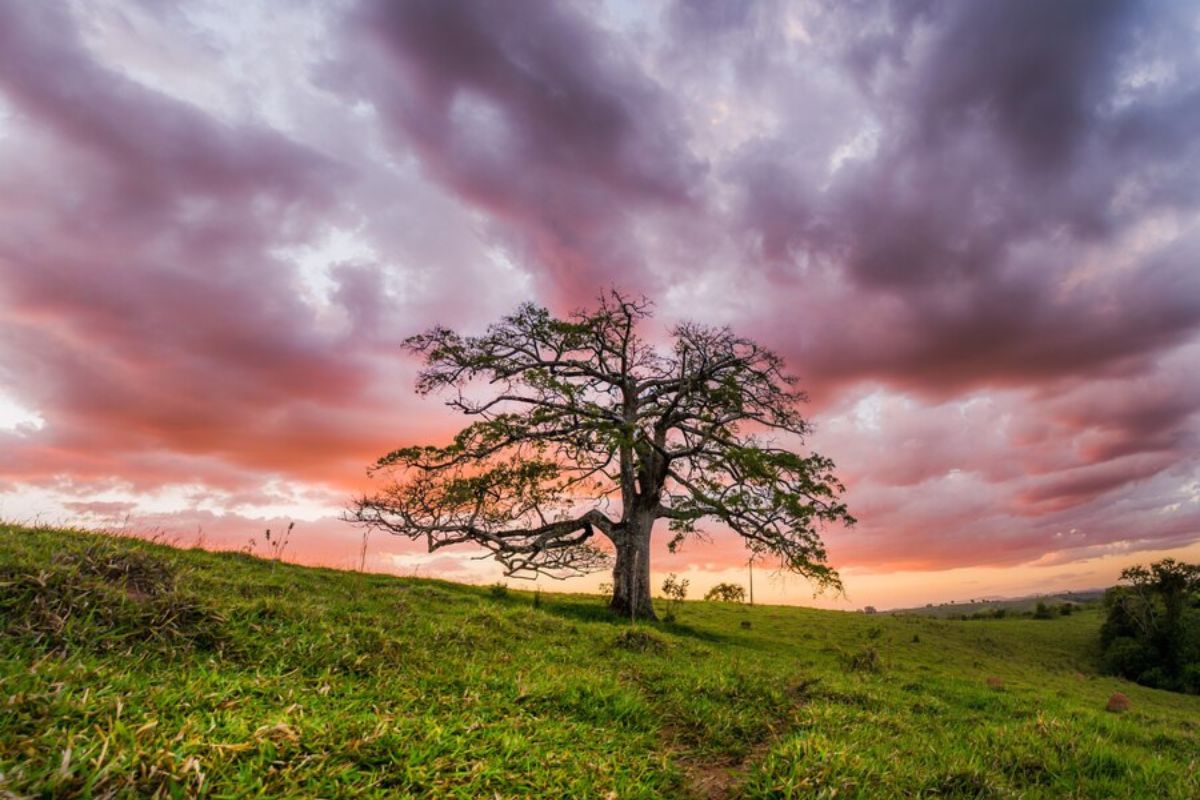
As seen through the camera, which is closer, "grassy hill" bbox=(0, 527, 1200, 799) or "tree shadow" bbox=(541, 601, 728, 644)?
"grassy hill" bbox=(0, 527, 1200, 799)

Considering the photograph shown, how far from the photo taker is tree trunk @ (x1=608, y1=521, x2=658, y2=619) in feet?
81.0

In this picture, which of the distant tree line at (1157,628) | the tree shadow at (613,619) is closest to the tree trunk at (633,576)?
the tree shadow at (613,619)

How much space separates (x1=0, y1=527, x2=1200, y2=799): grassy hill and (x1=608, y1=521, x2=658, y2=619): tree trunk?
12.2m

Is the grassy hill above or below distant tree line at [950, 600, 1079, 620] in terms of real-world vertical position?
above

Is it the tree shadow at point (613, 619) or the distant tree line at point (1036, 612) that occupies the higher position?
the tree shadow at point (613, 619)

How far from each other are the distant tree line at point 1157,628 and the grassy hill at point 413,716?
39898mm

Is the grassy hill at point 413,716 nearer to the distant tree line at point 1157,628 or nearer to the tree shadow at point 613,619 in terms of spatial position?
the tree shadow at point 613,619

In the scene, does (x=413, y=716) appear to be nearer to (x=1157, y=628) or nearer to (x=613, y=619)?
(x=613, y=619)

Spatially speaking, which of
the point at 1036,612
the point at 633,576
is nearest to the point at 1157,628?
the point at 1036,612

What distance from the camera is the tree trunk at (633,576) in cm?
2469

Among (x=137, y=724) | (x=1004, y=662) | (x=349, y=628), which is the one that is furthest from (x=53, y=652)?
(x=1004, y=662)

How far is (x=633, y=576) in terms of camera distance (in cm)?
2489

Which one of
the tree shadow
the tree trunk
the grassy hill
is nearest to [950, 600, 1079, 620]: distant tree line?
the tree shadow

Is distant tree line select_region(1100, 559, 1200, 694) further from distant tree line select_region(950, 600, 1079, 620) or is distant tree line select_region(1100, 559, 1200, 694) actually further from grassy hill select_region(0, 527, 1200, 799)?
grassy hill select_region(0, 527, 1200, 799)
